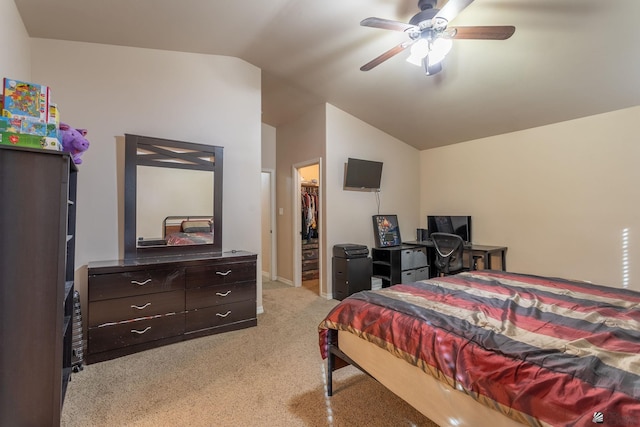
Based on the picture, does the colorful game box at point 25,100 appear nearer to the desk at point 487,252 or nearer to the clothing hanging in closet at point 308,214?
the clothing hanging in closet at point 308,214

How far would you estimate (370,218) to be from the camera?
455 centimetres

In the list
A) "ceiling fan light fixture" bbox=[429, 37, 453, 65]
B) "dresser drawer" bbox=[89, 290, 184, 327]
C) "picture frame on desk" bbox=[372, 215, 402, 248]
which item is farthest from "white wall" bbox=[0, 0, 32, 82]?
"picture frame on desk" bbox=[372, 215, 402, 248]

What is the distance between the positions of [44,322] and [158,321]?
1239 millimetres

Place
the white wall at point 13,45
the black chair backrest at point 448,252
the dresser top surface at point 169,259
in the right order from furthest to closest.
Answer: the black chair backrest at point 448,252 < the dresser top surface at point 169,259 < the white wall at point 13,45

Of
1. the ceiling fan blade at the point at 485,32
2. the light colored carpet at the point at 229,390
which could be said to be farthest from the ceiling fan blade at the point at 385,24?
the light colored carpet at the point at 229,390

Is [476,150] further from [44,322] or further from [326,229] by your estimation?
[44,322]

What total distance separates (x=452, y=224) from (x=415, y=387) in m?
3.66

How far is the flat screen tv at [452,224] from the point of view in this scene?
4.39 meters

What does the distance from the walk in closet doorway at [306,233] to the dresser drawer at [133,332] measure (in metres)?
2.27

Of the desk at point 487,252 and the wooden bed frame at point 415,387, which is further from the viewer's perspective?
the desk at point 487,252

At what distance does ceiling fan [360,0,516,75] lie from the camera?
1.82m

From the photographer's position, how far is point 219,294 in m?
2.88

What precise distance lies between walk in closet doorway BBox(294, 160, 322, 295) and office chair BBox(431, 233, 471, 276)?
1.88 meters

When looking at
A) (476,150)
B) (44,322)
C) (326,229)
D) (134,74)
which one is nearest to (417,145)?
(476,150)
